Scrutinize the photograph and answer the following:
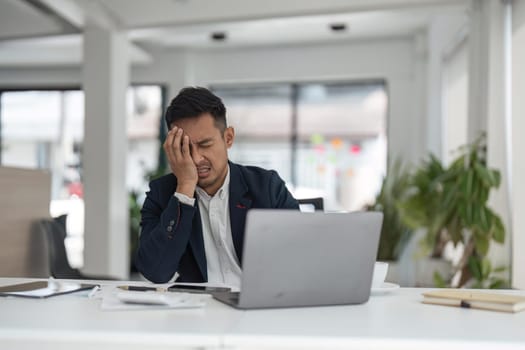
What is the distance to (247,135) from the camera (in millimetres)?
8375

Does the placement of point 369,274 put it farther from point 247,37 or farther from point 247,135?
point 247,135

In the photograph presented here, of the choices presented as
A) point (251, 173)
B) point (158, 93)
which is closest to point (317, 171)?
point (158, 93)

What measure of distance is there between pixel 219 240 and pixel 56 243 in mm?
1180

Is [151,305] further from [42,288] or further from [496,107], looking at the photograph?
[496,107]

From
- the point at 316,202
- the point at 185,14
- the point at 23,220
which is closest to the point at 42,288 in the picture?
the point at 316,202

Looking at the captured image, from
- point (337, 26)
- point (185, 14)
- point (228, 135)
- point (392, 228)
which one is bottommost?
point (392, 228)

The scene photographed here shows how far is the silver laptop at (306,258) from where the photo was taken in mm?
1378

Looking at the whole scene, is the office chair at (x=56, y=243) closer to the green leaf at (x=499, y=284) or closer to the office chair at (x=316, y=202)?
the office chair at (x=316, y=202)

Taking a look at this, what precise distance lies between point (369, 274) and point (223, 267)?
0.76m

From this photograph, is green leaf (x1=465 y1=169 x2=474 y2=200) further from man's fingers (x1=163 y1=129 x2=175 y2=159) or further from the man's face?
man's fingers (x1=163 y1=129 x2=175 y2=159)

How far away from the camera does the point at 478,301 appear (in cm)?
152

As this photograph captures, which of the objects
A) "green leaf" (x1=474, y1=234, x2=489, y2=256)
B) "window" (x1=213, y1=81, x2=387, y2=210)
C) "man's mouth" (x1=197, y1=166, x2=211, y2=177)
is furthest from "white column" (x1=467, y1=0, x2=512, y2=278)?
"window" (x1=213, y1=81, x2=387, y2=210)

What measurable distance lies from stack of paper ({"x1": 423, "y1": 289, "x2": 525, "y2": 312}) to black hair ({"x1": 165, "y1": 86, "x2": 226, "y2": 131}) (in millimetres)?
928

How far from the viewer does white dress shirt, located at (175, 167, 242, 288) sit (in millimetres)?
2154
